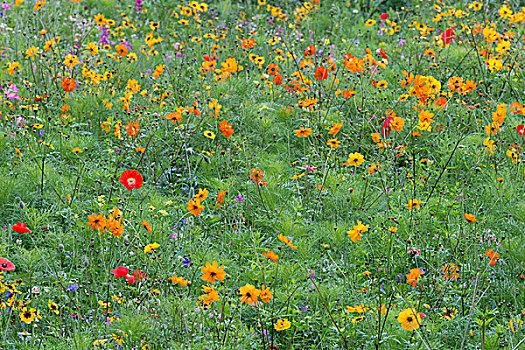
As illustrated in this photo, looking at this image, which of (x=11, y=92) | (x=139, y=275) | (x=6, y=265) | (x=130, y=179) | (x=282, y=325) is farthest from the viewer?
(x=11, y=92)

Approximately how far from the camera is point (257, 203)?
360cm

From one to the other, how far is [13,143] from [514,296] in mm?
2967

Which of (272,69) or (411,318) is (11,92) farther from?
(411,318)

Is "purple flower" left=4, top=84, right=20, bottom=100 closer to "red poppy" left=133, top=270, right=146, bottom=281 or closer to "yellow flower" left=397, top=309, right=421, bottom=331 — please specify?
"red poppy" left=133, top=270, right=146, bottom=281

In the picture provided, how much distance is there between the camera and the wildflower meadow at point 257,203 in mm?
2531

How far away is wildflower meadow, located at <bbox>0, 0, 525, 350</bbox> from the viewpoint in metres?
2.53

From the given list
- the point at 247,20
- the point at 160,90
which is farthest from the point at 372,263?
the point at 247,20

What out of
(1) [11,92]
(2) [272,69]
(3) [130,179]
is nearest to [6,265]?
(3) [130,179]

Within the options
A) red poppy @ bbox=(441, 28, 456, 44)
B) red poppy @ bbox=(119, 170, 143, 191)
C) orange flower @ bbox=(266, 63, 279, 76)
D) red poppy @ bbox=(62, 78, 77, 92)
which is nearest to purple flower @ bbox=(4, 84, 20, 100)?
red poppy @ bbox=(62, 78, 77, 92)

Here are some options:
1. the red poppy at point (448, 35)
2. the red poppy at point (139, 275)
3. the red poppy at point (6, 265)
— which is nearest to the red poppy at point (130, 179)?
the red poppy at point (139, 275)

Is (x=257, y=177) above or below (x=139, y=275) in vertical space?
above

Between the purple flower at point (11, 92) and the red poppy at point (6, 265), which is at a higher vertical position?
the purple flower at point (11, 92)

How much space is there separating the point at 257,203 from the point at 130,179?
882 millimetres

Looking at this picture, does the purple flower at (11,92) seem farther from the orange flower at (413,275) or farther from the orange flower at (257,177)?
the orange flower at (413,275)
